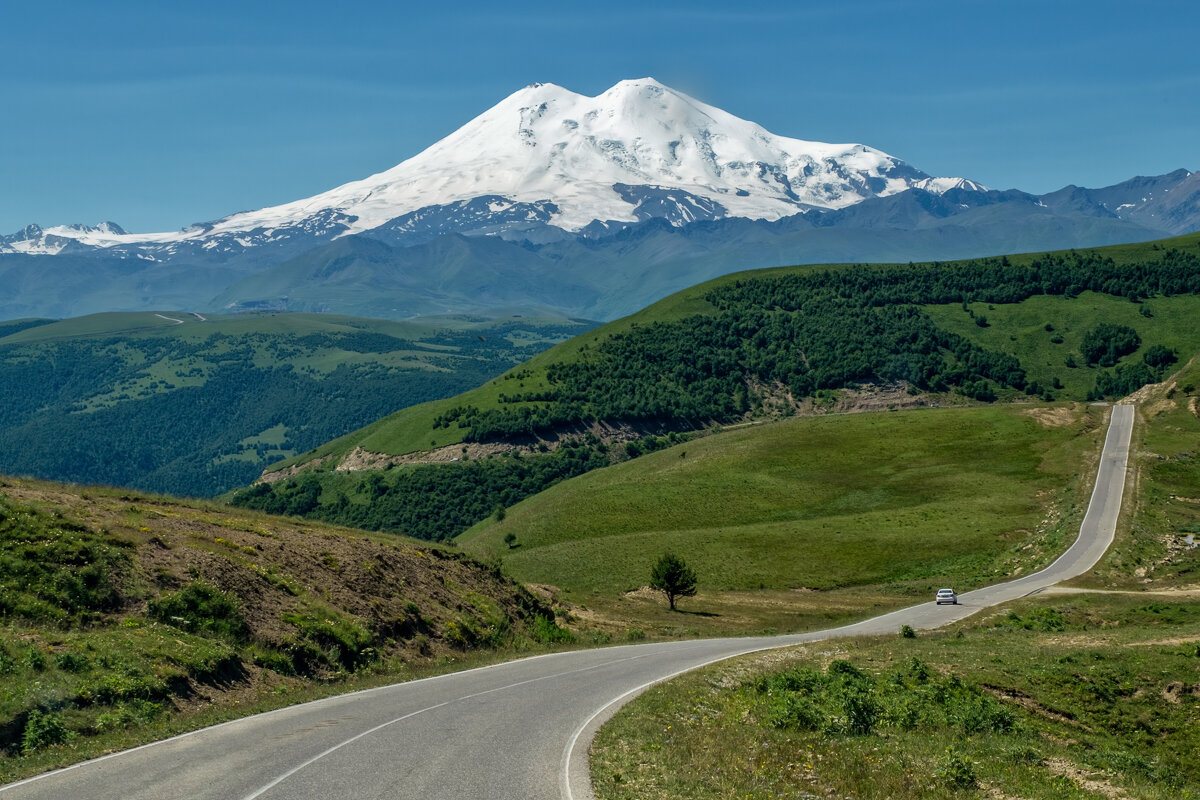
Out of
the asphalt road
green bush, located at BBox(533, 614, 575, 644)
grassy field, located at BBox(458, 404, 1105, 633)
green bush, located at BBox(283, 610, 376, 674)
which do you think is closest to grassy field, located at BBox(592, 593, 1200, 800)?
the asphalt road

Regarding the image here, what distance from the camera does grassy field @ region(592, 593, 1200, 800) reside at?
22141 mm

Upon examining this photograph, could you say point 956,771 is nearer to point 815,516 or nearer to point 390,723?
point 390,723

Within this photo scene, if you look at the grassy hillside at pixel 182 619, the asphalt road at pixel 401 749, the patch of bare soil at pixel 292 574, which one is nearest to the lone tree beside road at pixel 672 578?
the patch of bare soil at pixel 292 574

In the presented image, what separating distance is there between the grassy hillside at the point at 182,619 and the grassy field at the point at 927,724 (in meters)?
11.6

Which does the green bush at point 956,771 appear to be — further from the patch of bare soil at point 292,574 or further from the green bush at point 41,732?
the patch of bare soil at point 292,574

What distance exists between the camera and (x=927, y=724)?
28.7 metres

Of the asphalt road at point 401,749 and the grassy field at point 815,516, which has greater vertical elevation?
the asphalt road at point 401,749

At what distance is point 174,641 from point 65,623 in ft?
10.3

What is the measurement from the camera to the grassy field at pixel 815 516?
8606cm

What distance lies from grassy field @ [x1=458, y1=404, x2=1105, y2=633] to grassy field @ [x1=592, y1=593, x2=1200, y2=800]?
89.7ft

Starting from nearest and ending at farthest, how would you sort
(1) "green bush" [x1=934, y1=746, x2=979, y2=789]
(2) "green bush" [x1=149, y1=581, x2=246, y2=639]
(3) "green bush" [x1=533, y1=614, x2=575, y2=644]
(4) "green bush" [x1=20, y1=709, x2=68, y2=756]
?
(1) "green bush" [x1=934, y1=746, x2=979, y2=789] → (4) "green bush" [x1=20, y1=709, x2=68, y2=756] → (2) "green bush" [x1=149, y1=581, x2=246, y2=639] → (3) "green bush" [x1=533, y1=614, x2=575, y2=644]

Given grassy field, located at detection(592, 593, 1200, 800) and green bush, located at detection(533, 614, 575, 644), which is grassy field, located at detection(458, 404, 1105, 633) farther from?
grassy field, located at detection(592, 593, 1200, 800)

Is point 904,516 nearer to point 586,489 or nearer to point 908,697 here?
point 586,489

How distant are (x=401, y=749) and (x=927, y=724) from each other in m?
14.2
